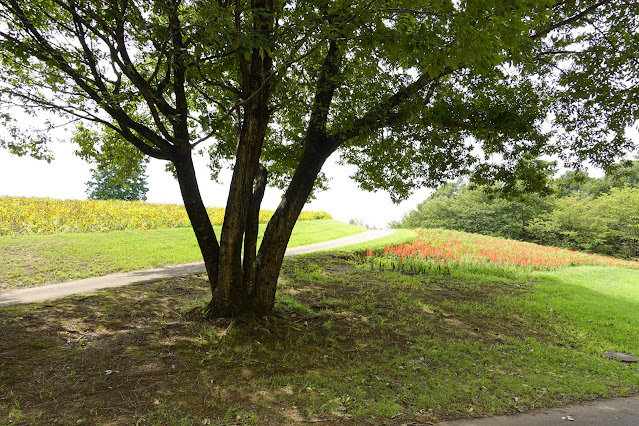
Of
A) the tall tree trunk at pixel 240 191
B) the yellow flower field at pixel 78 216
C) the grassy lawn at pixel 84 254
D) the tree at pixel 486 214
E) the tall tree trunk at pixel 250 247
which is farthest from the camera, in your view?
the tree at pixel 486 214

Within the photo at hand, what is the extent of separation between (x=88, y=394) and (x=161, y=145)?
366 cm

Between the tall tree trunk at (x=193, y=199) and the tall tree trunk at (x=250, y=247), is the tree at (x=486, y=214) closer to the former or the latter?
the tall tree trunk at (x=250, y=247)

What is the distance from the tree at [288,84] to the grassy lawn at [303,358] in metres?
1.23

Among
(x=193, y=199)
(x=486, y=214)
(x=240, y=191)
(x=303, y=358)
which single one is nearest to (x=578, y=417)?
(x=303, y=358)

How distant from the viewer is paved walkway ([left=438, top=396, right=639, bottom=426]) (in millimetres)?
4125

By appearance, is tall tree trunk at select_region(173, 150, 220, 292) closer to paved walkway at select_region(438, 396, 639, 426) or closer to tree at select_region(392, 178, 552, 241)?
paved walkway at select_region(438, 396, 639, 426)

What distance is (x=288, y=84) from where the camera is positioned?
616cm

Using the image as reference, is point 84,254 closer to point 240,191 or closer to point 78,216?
point 78,216

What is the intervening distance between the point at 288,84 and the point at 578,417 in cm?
652

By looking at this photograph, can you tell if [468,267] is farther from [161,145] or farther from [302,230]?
[161,145]

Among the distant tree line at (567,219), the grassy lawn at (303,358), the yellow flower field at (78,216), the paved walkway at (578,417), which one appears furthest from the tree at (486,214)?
the paved walkway at (578,417)

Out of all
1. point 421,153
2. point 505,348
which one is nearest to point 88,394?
point 505,348

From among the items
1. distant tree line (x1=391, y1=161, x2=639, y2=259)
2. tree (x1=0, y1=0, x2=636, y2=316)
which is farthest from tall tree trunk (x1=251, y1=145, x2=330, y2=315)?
distant tree line (x1=391, y1=161, x2=639, y2=259)

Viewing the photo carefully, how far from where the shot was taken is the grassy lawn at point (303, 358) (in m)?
3.92
